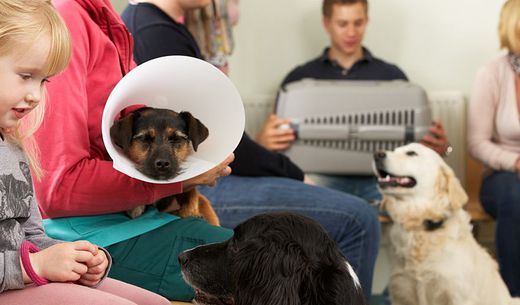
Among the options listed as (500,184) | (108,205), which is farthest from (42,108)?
(500,184)

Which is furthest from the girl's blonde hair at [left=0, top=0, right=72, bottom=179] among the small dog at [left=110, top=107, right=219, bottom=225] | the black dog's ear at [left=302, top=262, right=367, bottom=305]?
the black dog's ear at [left=302, top=262, right=367, bottom=305]

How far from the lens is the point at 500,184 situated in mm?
3541

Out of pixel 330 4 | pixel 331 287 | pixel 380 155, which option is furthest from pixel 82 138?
pixel 330 4

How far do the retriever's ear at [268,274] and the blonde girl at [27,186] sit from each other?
0.21m

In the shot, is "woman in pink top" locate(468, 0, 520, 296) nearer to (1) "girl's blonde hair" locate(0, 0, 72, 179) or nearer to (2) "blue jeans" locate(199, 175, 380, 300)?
(2) "blue jeans" locate(199, 175, 380, 300)

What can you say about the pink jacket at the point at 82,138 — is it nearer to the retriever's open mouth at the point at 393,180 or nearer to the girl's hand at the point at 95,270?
the girl's hand at the point at 95,270

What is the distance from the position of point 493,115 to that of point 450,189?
833mm

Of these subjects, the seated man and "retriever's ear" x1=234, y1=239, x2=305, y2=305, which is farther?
the seated man

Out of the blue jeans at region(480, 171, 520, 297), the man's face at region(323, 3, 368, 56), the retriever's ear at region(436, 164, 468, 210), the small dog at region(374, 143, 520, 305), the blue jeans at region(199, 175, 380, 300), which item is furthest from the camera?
the man's face at region(323, 3, 368, 56)

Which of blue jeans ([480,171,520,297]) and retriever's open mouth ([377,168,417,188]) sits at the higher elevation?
retriever's open mouth ([377,168,417,188])

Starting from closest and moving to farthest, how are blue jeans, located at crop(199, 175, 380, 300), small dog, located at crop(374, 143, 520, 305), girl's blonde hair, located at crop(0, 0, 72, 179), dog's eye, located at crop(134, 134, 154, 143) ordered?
girl's blonde hair, located at crop(0, 0, 72, 179)
dog's eye, located at crop(134, 134, 154, 143)
blue jeans, located at crop(199, 175, 380, 300)
small dog, located at crop(374, 143, 520, 305)

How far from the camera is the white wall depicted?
4.30 m

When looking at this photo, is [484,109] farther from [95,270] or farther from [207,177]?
[95,270]

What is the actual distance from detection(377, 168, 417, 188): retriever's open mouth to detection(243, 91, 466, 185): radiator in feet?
3.71
